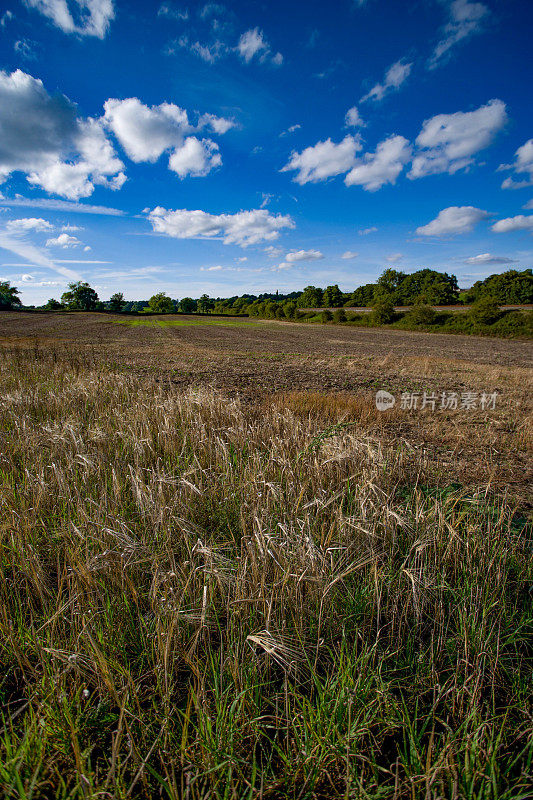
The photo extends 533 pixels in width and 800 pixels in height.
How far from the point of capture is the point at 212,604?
214cm

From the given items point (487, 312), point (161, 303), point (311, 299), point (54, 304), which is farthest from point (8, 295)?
point (487, 312)

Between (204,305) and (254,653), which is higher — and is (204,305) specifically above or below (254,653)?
above

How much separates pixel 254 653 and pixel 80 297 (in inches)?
6768

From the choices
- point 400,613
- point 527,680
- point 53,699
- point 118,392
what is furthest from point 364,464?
point 118,392

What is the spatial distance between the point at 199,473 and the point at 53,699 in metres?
2.41

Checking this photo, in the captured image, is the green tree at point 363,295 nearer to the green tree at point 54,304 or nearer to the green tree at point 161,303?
the green tree at point 161,303

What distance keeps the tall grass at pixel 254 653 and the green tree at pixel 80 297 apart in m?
164

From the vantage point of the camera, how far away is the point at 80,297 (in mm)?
Result: 146250

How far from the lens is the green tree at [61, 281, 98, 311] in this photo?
472 ft

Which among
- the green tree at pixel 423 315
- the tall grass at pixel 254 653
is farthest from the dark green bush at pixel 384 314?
the tall grass at pixel 254 653

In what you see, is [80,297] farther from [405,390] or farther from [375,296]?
[405,390]

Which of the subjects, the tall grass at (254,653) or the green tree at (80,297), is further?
the green tree at (80,297)

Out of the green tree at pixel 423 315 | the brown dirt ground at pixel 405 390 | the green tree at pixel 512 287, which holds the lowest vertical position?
the brown dirt ground at pixel 405 390

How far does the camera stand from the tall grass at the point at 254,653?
1425 mm
